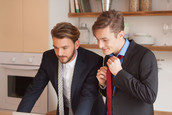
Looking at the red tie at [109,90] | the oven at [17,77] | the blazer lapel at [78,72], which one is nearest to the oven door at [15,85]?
the oven at [17,77]

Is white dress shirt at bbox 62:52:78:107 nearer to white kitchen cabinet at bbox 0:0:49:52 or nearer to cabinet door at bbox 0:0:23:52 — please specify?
white kitchen cabinet at bbox 0:0:49:52

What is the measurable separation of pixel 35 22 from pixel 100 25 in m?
1.64

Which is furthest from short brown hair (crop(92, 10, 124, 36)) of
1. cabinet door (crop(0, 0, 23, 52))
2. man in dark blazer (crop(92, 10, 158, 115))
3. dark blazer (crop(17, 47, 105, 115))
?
cabinet door (crop(0, 0, 23, 52))

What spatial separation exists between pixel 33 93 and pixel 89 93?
43cm

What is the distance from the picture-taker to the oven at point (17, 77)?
3.01 m

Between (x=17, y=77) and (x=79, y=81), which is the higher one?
(x=79, y=81)

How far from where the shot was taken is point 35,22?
298 centimetres

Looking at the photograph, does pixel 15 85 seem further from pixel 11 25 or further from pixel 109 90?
pixel 109 90

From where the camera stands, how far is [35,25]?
2982mm

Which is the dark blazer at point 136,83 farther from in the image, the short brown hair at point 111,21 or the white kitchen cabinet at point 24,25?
the white kitchen cabinet at point 24,25

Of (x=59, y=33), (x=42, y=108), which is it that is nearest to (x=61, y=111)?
(x=59, y=33)

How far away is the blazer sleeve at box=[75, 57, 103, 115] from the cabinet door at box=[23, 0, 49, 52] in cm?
121

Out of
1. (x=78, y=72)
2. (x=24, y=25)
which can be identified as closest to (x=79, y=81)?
(x=78, y=72)

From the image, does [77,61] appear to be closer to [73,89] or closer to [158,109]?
[73,89]
